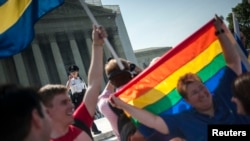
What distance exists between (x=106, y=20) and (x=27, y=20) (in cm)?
2890

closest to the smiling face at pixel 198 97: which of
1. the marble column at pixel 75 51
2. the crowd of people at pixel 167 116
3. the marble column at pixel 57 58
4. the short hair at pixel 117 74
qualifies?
the crowd of people at pixel 167 116

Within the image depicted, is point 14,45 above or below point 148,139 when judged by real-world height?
above

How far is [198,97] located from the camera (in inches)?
105

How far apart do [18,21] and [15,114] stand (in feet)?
7.01

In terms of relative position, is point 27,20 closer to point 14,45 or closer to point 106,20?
point 14,45

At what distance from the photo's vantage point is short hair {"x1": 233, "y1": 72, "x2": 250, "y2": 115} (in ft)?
7.53

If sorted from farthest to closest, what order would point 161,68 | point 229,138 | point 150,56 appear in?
point 150,56 < point 161,68 < point 229,138


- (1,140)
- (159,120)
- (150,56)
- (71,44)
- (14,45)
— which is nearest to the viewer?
(1,140)

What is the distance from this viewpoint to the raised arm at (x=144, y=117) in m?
2.80

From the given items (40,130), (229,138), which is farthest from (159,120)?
(40,130)

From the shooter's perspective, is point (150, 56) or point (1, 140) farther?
point (150, 56)

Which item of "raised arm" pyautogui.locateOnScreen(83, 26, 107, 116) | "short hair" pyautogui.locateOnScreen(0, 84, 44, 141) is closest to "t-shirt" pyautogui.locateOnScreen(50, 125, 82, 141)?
"raised arm" pyautogui.locateOnScreen(83, 26, 107, 116)

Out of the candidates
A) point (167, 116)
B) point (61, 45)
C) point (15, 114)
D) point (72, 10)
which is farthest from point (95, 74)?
point (61, 45)

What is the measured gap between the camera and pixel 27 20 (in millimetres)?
3648
